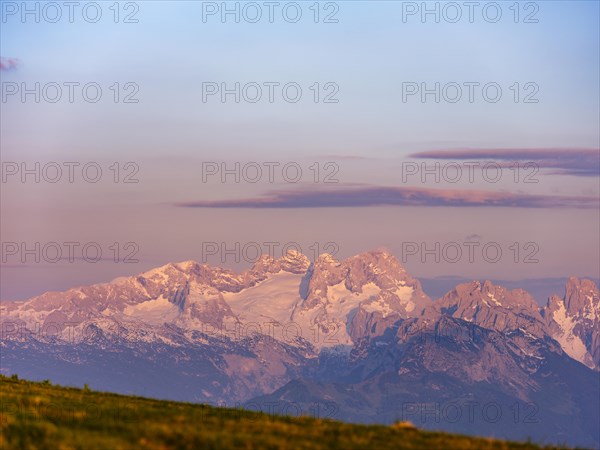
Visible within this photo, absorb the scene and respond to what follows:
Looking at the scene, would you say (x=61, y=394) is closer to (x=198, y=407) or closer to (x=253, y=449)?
(x=198, y=407)

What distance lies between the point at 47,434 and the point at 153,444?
4.19m

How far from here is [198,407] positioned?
156ft

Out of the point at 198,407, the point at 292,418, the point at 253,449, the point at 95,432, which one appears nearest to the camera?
the point at 253,449

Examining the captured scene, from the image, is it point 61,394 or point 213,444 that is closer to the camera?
point 213,444

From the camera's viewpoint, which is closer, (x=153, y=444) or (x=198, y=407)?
(x=153, y=444)

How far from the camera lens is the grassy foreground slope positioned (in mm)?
35219

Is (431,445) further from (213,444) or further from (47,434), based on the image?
(47,434)

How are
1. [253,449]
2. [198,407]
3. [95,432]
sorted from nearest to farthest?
[253,449]
[95,432]
[198,407]

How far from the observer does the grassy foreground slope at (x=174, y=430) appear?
3522cm

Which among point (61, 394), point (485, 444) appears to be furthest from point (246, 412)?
point (485, 444)

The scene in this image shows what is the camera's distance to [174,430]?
3644 centimetres

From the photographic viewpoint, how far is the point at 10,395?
1817 inches

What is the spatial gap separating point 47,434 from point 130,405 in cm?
825

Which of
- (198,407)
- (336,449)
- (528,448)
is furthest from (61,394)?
(528,448)
